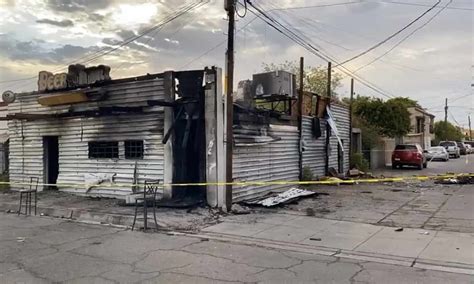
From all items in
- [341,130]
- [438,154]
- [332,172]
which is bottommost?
[332,172]

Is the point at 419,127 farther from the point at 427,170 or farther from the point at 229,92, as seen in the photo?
the point at 229,92

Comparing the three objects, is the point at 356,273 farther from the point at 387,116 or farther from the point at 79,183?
the point at 387,116

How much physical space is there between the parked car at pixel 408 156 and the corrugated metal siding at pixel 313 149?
11.4 meters

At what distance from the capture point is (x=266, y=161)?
15523 mm

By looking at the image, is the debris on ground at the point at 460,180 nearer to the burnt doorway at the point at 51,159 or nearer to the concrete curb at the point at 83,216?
the concrete curb at the point at 83,216

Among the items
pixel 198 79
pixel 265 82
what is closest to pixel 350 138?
pixel 265 82

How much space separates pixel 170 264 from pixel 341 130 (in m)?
18.6

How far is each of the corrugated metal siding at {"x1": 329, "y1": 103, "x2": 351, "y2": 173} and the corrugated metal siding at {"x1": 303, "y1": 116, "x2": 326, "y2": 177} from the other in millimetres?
1252

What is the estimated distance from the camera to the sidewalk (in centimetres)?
733

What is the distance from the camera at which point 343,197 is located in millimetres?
15367

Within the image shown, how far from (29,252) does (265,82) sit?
1081 centimetres

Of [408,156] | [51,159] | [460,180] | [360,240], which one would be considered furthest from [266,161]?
[408,156]

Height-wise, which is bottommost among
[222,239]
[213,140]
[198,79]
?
[222,239]

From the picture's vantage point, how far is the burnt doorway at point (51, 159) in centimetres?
1695
